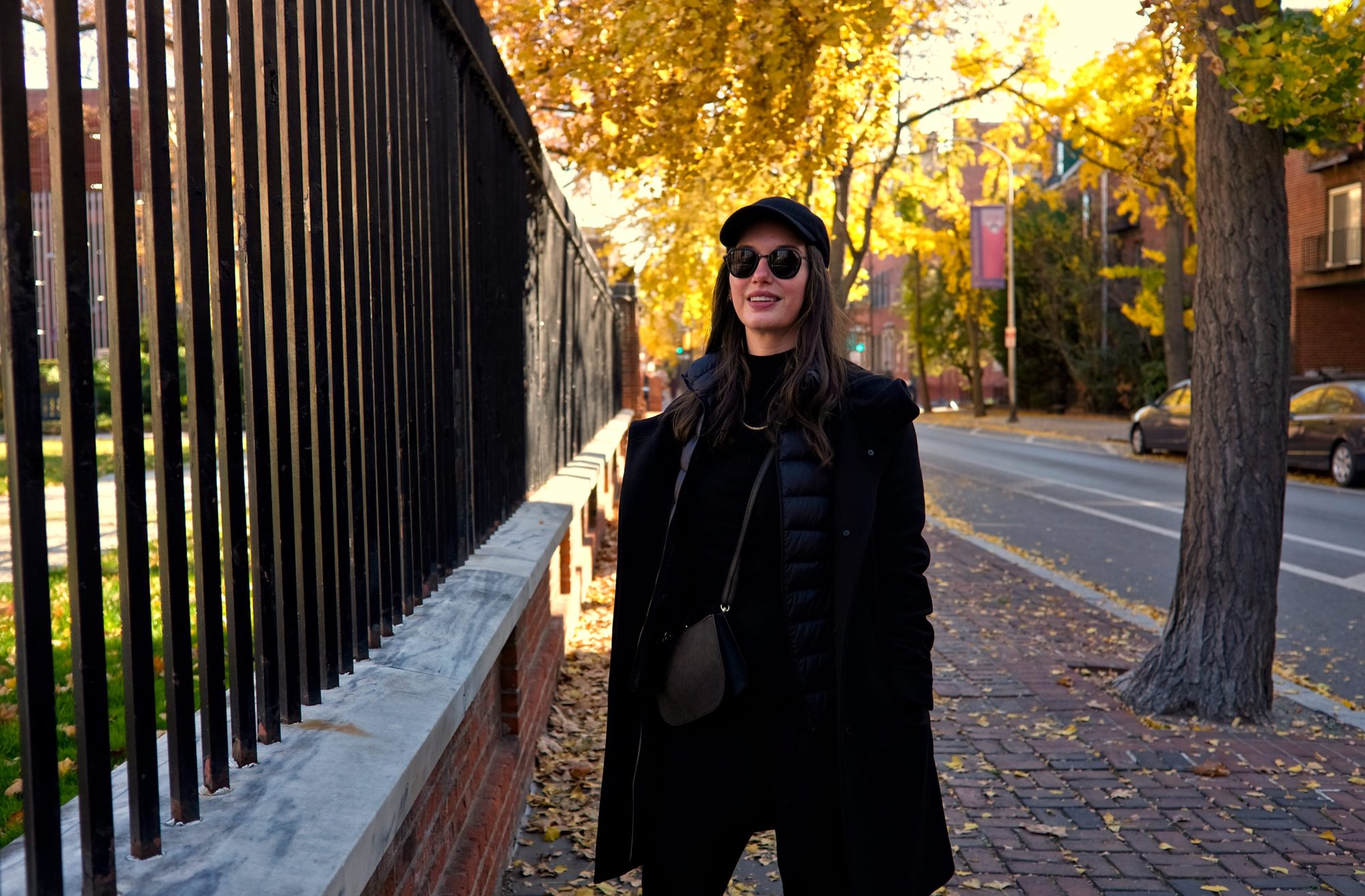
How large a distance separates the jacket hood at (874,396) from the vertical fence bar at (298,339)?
86cm

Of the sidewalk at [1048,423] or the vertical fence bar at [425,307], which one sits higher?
the vertical fence bar at [425,307]

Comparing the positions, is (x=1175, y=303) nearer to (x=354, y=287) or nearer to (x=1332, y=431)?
(x=1332, y=431)

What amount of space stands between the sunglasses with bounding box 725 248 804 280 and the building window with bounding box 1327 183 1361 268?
32399 millimetres

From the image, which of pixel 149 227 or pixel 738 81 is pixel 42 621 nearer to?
pixel 149 227

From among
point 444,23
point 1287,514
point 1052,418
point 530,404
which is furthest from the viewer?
point 1052,418

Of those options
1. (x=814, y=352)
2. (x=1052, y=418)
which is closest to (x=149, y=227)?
(x=814, y=352)

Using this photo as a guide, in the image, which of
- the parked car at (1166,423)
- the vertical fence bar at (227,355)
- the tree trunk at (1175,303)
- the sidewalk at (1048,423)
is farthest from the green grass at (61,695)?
the sidewalk at (1048,423)

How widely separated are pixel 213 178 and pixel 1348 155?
33652 millimetres

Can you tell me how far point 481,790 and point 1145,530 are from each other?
11147 mm

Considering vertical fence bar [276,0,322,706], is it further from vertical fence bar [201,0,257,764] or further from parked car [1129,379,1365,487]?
parked car [1129,379,1365,487]

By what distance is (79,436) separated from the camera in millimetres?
1540

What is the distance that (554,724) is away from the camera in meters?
5.92

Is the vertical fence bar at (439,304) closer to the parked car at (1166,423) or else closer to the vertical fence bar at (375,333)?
the vertical fence bar at (375,333)

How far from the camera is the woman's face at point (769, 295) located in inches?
115
